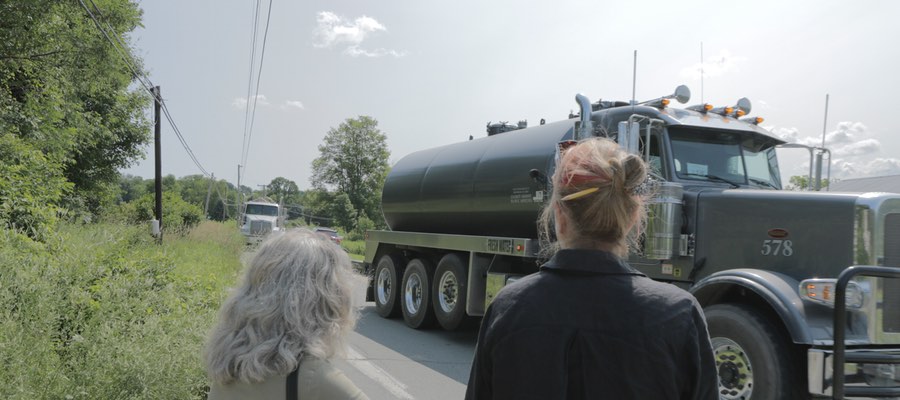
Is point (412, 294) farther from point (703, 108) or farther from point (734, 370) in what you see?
point (734, 370)

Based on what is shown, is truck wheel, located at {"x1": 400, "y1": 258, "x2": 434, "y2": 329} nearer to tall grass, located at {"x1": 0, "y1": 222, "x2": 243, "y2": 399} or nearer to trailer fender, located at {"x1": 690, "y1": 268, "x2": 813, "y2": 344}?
tall grass, located at {"x1": 0, "y1": 222, "x2": 243, "y2": 399}

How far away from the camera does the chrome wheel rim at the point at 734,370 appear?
4816 mm

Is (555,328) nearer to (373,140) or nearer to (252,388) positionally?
(252,388)

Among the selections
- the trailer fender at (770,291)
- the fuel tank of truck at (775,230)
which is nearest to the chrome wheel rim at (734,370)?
the trailer fender at (770,291)

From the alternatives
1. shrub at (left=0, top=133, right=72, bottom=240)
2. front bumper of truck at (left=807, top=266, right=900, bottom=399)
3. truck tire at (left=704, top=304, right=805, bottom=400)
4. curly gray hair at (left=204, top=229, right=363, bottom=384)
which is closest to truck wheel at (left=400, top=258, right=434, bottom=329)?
shrub at (left=0, top=133, right=72, bottom=240)

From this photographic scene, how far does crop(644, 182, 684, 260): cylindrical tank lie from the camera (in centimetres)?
611

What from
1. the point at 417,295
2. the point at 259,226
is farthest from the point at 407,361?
the point at 259,226

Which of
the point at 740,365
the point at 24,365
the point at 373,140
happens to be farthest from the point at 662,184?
the point at 373,140

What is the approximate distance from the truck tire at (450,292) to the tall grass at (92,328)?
3.82m

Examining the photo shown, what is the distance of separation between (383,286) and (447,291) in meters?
2.47

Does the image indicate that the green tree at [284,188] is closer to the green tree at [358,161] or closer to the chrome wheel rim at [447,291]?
the green tree at [358,161]

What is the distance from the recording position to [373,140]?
7700 centimetres

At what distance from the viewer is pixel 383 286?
40.3 feet

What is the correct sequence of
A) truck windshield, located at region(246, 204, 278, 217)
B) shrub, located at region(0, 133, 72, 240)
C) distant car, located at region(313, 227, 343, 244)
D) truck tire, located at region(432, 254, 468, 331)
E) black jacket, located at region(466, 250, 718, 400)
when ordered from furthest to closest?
truck windshield, located at region(246, 204, 278, 217)
truck tire, located at region(432, 254, 468, 331)
shrub, located at region(0, 133, 72, 240)
distant car, located at region(313, 227, 343, 244)
black jacket, located at region(466, 250, 718, 400)
